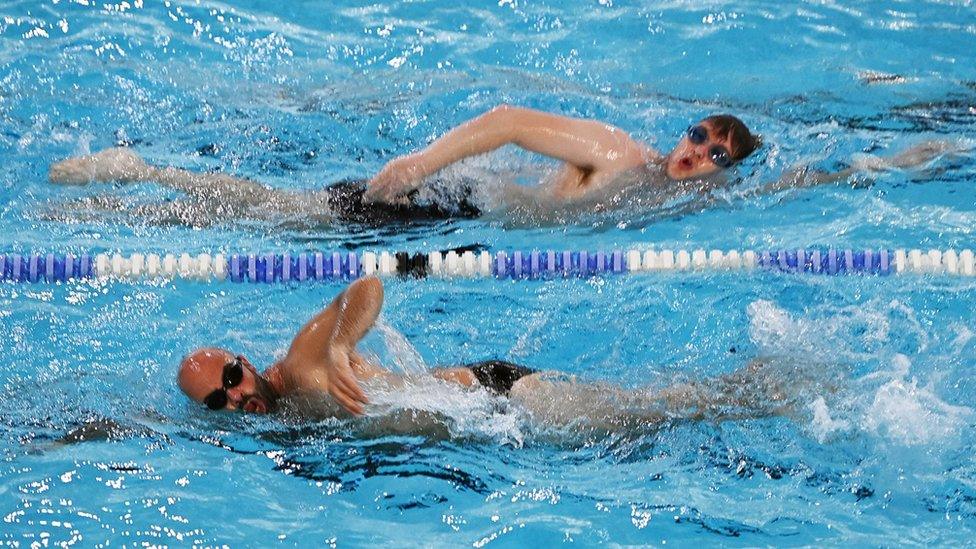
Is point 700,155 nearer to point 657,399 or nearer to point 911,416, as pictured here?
point 657,399

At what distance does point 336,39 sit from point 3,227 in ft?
7.93

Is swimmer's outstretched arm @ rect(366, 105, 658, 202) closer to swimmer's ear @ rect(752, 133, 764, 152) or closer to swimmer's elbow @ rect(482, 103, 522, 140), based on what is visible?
swimmer's elbow @ rect(482, 103, 522, 140)

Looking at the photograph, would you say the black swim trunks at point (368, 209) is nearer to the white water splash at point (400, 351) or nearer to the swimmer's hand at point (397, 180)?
the swimmer's hand at point (397, 180)

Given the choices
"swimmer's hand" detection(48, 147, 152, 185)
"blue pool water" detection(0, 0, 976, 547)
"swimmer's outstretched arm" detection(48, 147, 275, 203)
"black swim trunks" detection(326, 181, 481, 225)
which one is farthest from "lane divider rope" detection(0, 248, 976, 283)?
"swimmer's hand" detection(48, 147, 152, 185)

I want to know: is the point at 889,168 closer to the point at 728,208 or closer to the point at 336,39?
the point at 728,208

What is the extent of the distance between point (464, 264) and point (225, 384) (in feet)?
4.22

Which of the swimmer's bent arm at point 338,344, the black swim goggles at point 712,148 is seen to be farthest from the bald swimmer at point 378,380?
the black swim goggles at point 712,148

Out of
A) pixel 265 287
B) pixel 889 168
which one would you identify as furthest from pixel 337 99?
pixel 889 168

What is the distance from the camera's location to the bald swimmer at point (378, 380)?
355 centimetres

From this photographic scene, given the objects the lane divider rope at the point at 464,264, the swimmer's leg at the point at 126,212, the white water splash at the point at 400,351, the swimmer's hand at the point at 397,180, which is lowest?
the white water splash at the point at 400,351

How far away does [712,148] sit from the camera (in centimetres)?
488

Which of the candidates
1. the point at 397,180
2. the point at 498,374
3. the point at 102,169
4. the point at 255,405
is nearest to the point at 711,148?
the point at 397,180

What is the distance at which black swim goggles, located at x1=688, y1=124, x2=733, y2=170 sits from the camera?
4875 millimetres

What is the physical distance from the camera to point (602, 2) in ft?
23.1
